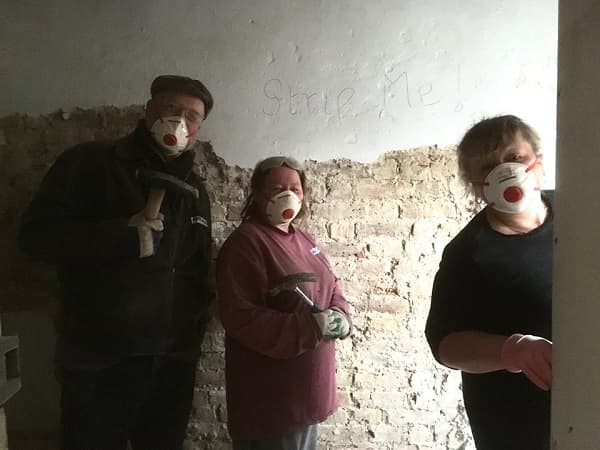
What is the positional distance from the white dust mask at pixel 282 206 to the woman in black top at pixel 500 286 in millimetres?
526

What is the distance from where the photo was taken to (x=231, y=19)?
181cm

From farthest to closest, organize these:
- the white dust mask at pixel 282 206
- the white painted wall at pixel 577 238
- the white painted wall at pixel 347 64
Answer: the white painted wall at pixel 347 64 < the white dust mask at pixel 282 206 < the white painted wall at pixel 577 238

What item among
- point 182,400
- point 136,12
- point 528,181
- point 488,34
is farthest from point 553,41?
point 182,400

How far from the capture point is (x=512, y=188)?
3.36 feet

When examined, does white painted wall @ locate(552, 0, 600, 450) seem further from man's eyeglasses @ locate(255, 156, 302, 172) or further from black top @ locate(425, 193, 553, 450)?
man's eyeglasses @ locate(255, 156, 302, 172)

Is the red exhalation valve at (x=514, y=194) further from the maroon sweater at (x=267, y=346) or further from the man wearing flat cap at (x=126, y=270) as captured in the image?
the man wearing flat cap at (x=126, y=270)

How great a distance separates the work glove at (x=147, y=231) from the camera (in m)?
1.38

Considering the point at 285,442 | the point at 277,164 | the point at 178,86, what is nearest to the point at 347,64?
the point at 277,164

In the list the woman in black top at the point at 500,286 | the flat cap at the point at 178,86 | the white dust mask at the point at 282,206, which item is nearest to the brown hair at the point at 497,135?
the woman in black top at the point at 500,286

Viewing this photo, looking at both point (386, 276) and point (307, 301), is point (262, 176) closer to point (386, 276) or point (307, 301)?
point (307, 301)

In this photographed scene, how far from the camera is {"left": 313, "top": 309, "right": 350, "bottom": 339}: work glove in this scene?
4.50 feet

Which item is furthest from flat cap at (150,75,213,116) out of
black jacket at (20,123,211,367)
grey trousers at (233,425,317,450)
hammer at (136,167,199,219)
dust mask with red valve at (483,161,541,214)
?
grey trousers at (233,425,317,450)

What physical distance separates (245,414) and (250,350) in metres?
0.17

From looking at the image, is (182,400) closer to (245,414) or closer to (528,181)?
(245,414)
